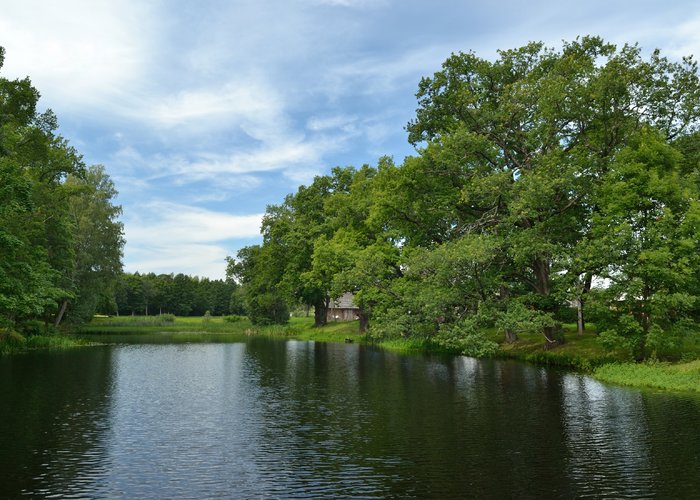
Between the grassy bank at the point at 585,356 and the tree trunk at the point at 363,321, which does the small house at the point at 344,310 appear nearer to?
the grassy bank at the point at 585,356

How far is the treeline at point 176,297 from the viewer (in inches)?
6088

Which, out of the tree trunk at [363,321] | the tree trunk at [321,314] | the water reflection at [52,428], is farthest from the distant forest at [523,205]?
the tree trunk at [321,314]

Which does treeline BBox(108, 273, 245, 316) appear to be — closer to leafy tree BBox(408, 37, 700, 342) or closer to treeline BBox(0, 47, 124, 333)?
treeline BBox(0, 47, 124, 333)

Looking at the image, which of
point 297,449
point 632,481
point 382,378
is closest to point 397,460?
point 297,449

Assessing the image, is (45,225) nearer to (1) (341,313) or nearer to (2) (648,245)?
(2) (648,245)

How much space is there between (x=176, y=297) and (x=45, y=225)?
113820 millimetres

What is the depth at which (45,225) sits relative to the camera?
55688mm

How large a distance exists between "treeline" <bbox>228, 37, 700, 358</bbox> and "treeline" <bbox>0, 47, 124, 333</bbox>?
29536 mm

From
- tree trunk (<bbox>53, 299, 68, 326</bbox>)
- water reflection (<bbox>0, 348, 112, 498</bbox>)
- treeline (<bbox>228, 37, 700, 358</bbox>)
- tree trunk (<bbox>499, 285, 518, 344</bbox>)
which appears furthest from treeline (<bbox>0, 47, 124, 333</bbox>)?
tree trunk (<bbox>499, 285, 518, 344</bbox>)

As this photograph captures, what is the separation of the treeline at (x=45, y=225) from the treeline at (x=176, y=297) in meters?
78.8

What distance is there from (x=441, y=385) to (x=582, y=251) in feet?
47.7

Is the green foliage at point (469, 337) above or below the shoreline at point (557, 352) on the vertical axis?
above

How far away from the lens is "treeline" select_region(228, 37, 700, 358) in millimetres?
34188

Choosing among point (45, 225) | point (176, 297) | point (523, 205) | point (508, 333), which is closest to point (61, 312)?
point (45, 225)
